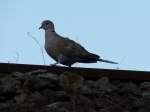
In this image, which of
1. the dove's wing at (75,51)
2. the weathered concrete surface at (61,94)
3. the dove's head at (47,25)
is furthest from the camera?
the dove's head at (47,25)

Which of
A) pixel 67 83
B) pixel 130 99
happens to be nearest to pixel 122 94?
pixel 130 99

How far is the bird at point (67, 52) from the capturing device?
955 cm

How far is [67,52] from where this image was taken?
9.65 meters

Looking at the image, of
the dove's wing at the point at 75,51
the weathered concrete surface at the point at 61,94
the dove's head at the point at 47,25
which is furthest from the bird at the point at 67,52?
the weathered concrete surface at the point at 61,94

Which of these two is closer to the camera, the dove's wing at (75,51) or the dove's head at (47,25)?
the dove's wing at (75,51)

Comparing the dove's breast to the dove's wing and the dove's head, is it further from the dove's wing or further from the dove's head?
the dove's head

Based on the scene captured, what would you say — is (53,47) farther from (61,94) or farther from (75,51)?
(61,94)

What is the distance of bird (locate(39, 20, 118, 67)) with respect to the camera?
31.3 ft

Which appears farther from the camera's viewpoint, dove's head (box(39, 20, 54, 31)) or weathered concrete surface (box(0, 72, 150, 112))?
dove's head (box(39, 20, 54, 31))

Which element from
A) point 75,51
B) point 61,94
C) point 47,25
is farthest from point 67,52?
point 61,94

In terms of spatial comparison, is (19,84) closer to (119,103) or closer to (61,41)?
(119,103)

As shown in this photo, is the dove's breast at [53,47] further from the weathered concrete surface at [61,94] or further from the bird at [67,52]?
the weathered concrete surface at [61,94]

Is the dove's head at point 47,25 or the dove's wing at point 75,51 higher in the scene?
the dove's head at point 47,25

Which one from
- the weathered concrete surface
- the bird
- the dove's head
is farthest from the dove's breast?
the weathered concrete surface
